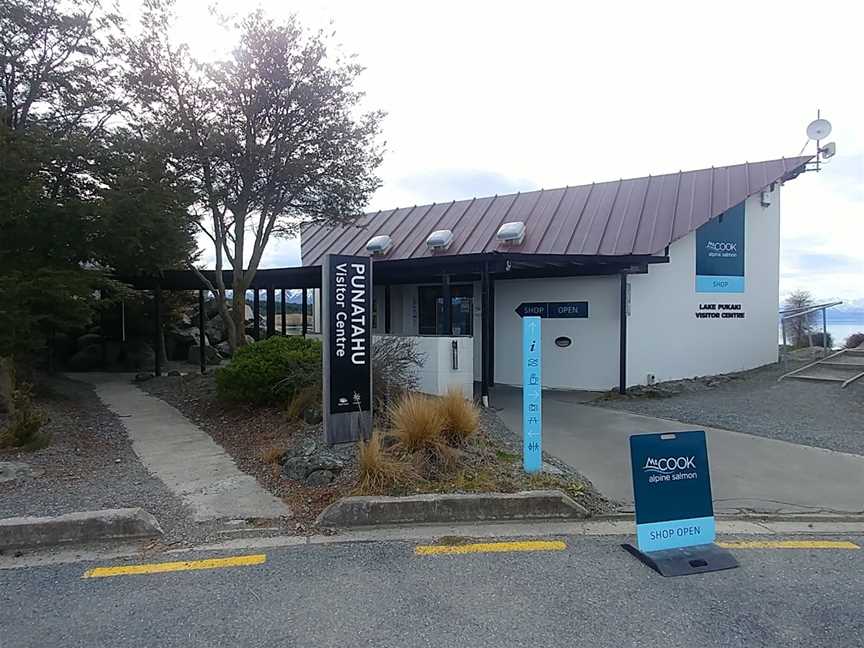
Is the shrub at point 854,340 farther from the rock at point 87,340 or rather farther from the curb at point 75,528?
the rock at point 87,340

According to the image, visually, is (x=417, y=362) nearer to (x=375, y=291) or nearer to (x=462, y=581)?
(x=462, y=581)

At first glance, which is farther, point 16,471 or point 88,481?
point 16,471

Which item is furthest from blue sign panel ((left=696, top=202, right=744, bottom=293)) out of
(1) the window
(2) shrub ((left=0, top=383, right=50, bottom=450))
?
(2) shrub ((left=0, top=383, right=50, bottom=450))

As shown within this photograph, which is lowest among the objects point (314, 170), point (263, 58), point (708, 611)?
point (708, 611)

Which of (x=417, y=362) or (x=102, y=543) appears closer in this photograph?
(x=102, y=543)

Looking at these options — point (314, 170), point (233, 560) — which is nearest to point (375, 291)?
point (314, 170)

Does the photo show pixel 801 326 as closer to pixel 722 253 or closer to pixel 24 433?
pixel 722 253

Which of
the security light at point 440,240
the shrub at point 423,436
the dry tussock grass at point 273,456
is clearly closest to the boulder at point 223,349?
the security light at point 440,240

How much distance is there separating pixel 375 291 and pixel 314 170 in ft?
19.4

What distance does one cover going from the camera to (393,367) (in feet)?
29.2

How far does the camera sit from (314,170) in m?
11.8

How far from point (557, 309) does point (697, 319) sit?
309 cm

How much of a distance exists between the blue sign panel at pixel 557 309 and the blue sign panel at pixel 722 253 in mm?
2687

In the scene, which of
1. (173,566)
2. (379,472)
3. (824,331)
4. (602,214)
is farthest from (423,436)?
(824,331)
